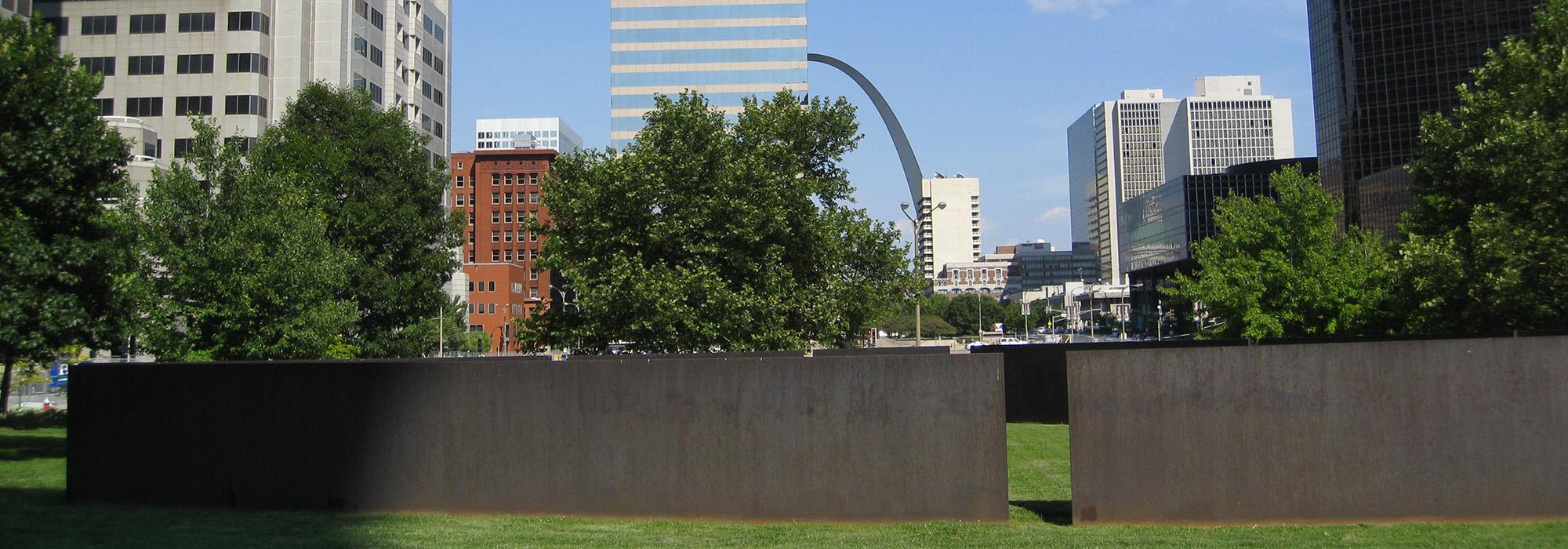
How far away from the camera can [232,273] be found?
82.0 feet

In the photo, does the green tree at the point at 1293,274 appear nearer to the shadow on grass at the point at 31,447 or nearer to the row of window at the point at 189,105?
the shadow on grass at the point at 31,447

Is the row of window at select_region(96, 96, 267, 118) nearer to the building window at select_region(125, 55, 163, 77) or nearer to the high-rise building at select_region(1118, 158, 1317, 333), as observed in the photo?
the building window at select_region(125, 55, 163, 77)

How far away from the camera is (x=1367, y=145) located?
112m

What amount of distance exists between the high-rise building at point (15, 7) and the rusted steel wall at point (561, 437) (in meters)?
43.5

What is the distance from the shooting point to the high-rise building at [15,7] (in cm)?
4647

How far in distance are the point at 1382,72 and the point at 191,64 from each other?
365ft

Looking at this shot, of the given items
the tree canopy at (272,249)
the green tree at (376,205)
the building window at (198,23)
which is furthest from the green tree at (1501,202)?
the building window at (198,23)

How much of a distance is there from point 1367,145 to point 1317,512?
11677cm

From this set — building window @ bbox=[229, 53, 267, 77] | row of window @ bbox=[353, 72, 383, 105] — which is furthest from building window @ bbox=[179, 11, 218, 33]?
row of window @ bbox=[353, 72, 383, 105]

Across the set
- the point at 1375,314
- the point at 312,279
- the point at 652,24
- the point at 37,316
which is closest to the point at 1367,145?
the point at 652,24

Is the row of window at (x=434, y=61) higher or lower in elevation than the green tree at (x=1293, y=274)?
higher

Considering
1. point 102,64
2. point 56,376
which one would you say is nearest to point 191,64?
point 102,64

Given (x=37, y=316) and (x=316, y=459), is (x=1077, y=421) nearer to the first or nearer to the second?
(x=316, y=459)

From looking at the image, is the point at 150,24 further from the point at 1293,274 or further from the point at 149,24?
the point at 1293,274
